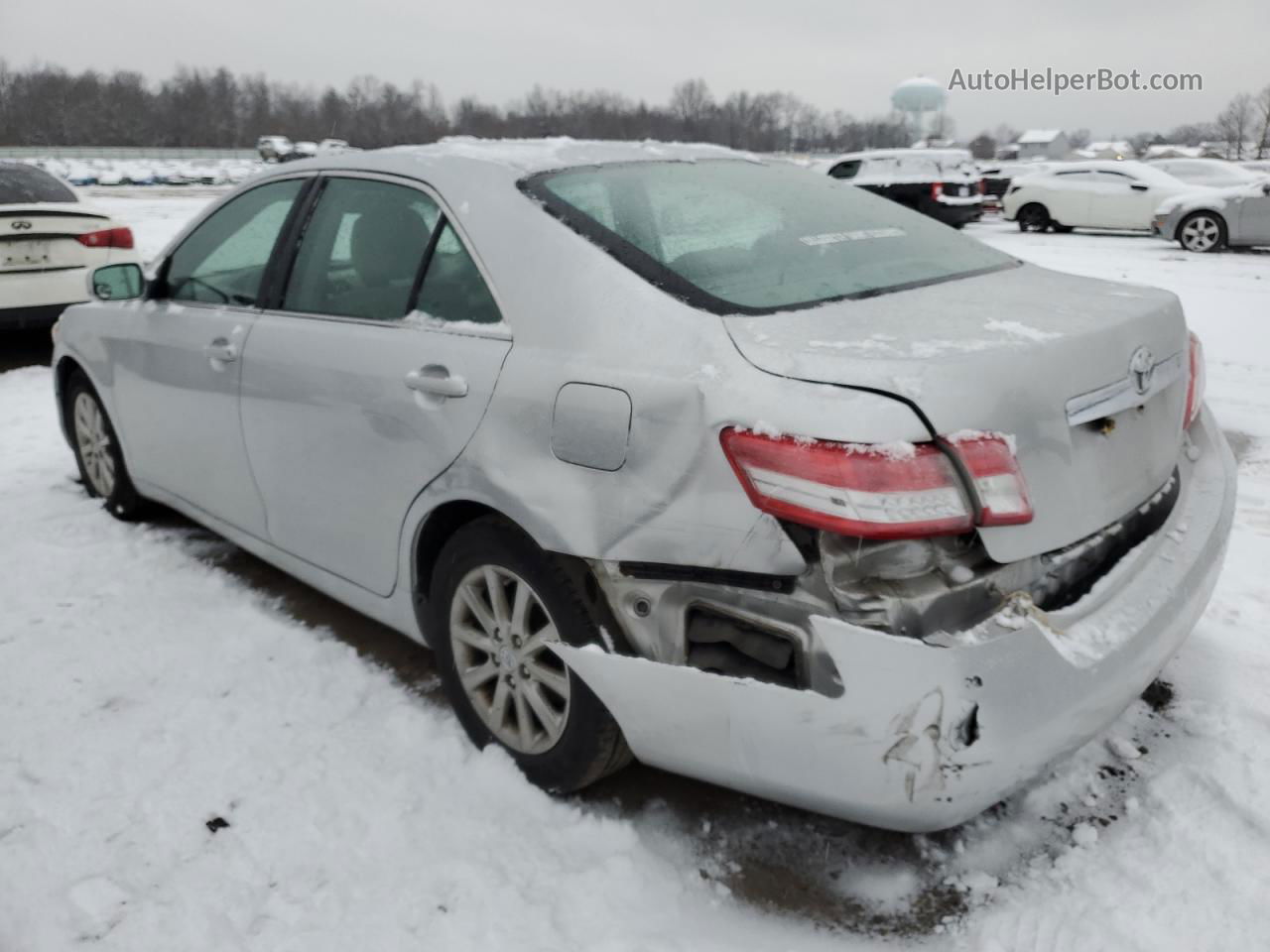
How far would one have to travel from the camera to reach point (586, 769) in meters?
2.38

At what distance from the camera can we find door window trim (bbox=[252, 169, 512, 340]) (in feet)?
8.13

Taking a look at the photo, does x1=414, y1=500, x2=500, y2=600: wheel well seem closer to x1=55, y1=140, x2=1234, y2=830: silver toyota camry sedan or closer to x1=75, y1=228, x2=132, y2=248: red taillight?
x1=55, y1=140, x2=1234, y2=830: silver toyota camry sedan

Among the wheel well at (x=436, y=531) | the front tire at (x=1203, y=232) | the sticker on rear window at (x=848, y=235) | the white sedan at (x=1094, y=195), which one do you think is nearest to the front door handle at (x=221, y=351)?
the wheel well at (x=436, y=531)

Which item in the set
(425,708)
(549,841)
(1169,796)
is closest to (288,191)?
(425,708)

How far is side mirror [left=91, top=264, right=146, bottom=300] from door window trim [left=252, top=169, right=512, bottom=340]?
970 mm

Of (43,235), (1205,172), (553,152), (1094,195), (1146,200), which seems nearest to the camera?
(553,152)

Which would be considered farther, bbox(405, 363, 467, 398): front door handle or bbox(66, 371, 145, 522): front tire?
bbox(66, 371, 145, 522): front tire

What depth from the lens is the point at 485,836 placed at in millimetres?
2404

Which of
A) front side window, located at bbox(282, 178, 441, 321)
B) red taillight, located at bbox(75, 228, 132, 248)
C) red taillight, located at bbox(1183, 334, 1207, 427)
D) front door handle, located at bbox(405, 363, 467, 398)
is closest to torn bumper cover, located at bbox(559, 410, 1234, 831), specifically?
red taillight, located at bbox(1183, 334, 1207, 427)

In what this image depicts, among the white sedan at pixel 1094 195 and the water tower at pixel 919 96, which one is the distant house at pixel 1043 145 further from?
the white sedan at pixel 1094 195

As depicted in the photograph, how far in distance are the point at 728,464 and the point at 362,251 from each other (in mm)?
1580

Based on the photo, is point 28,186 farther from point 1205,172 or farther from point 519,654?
point 1205,172

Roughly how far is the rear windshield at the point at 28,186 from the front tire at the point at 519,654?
21.5 feet

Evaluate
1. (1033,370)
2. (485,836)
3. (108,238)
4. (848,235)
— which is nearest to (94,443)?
(485,836)
